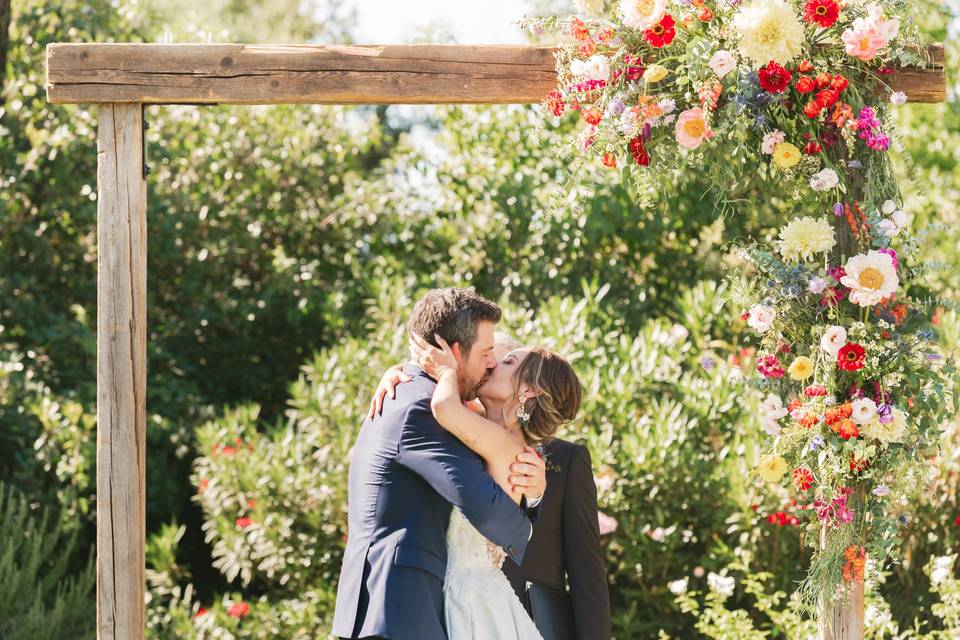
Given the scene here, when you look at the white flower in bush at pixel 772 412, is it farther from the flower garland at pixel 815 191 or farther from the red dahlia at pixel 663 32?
the red dahlia at pixel 663 32

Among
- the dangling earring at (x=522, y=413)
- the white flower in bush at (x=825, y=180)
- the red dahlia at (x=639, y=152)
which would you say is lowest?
the dangling earring at (x=522, y=413)

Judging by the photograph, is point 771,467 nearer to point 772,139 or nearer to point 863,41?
point 772,139

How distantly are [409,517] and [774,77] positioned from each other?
5.14 ft

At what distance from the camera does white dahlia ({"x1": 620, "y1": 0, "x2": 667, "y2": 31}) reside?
3.13 m

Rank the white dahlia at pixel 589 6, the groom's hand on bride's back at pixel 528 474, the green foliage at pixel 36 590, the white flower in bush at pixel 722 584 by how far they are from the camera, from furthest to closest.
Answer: the green foliage at pixel 36 590
the white flower in bush at pixel 722 584
the white dahlia at pixel 589 6
the groom's hand on bride's back at pixel 528 474

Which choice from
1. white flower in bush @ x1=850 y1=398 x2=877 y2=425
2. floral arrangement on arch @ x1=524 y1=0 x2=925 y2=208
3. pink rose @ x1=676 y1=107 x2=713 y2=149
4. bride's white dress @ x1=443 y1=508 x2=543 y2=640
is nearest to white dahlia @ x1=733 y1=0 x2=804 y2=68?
floral arrangement on arch @ x1=524 y1=0 x2=925 y2=208

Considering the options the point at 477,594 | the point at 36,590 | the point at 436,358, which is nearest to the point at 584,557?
the point at 477,594

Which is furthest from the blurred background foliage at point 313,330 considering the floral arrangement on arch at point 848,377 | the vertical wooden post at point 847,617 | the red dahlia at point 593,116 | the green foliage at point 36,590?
the red dahlia at point 593,116

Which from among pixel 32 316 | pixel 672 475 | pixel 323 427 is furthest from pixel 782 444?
pixel 32 316

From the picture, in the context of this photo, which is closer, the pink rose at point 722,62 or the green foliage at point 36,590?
the pink rose at point 722,62

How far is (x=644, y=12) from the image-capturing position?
3148mm

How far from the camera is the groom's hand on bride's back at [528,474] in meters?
2.85

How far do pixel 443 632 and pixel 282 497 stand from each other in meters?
2.61

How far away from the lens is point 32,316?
6.45 metres
